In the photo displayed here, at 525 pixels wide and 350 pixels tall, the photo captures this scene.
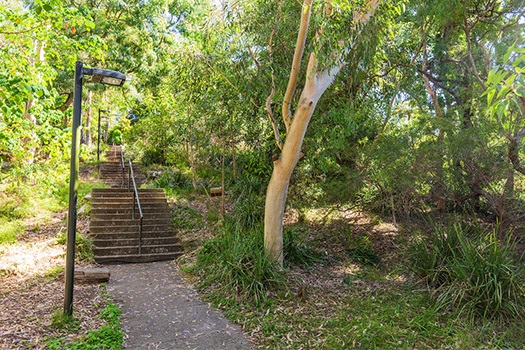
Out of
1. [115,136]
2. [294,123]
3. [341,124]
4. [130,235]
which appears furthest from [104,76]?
[115,136]

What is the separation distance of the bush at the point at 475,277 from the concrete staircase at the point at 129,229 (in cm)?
523

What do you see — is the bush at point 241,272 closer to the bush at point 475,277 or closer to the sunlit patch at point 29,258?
the bush at point 475,277

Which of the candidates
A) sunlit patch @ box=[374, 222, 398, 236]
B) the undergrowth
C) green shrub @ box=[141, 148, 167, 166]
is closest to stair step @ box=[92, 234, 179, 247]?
the undergrowth

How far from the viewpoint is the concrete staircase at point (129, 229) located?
7777 mm

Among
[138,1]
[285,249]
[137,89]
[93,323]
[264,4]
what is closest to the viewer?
[93,323]

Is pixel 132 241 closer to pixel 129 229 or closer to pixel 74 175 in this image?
pixel 129 229

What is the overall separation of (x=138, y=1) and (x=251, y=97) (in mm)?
8304

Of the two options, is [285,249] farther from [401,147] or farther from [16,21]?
[16,21]

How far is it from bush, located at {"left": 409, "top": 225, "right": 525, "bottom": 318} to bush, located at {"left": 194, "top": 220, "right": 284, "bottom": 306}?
239 centimetres

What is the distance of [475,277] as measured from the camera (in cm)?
501

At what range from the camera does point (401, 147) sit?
7.36m

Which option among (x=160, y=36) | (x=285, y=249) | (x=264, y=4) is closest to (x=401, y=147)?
(x=285, y=249)

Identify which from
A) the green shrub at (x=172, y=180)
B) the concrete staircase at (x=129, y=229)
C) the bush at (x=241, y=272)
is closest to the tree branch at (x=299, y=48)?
the bush at (x=241, y=272)

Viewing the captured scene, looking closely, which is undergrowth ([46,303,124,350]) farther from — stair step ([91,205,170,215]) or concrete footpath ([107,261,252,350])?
stair step ([91,205,170,215])
